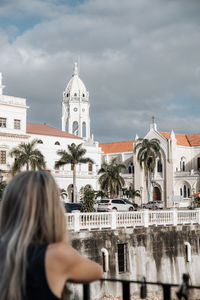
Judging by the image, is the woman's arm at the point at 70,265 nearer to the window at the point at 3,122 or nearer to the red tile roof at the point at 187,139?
the window at the point at 3,122

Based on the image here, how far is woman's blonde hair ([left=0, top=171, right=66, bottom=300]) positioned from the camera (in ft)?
8.96

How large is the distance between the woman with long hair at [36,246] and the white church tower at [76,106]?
84026mm

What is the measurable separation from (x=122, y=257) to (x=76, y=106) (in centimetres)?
6857

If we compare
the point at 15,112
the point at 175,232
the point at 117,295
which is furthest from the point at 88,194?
the point at 15,112

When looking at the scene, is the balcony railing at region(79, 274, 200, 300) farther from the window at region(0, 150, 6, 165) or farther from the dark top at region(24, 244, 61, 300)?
the window at region(0, 150, 6, 165)

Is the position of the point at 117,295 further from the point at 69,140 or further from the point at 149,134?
the point at 149,134

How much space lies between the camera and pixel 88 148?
7000 centimetres

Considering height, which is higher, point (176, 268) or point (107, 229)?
point (107, 229)

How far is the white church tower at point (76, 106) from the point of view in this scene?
88562mm

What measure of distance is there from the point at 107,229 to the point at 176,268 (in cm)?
484

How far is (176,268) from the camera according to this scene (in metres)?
23.9

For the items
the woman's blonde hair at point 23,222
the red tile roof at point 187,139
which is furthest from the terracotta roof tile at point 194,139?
the woman's blonde hair at point 23,222

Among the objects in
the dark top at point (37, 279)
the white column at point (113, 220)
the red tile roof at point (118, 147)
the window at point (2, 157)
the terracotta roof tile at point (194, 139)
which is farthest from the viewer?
the red tile roof at point (118, 147)

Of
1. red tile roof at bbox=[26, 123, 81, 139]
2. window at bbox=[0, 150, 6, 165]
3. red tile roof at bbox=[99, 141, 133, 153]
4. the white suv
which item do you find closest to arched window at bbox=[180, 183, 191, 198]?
red tile roof at bbox=[99, 141, 133, 153]
